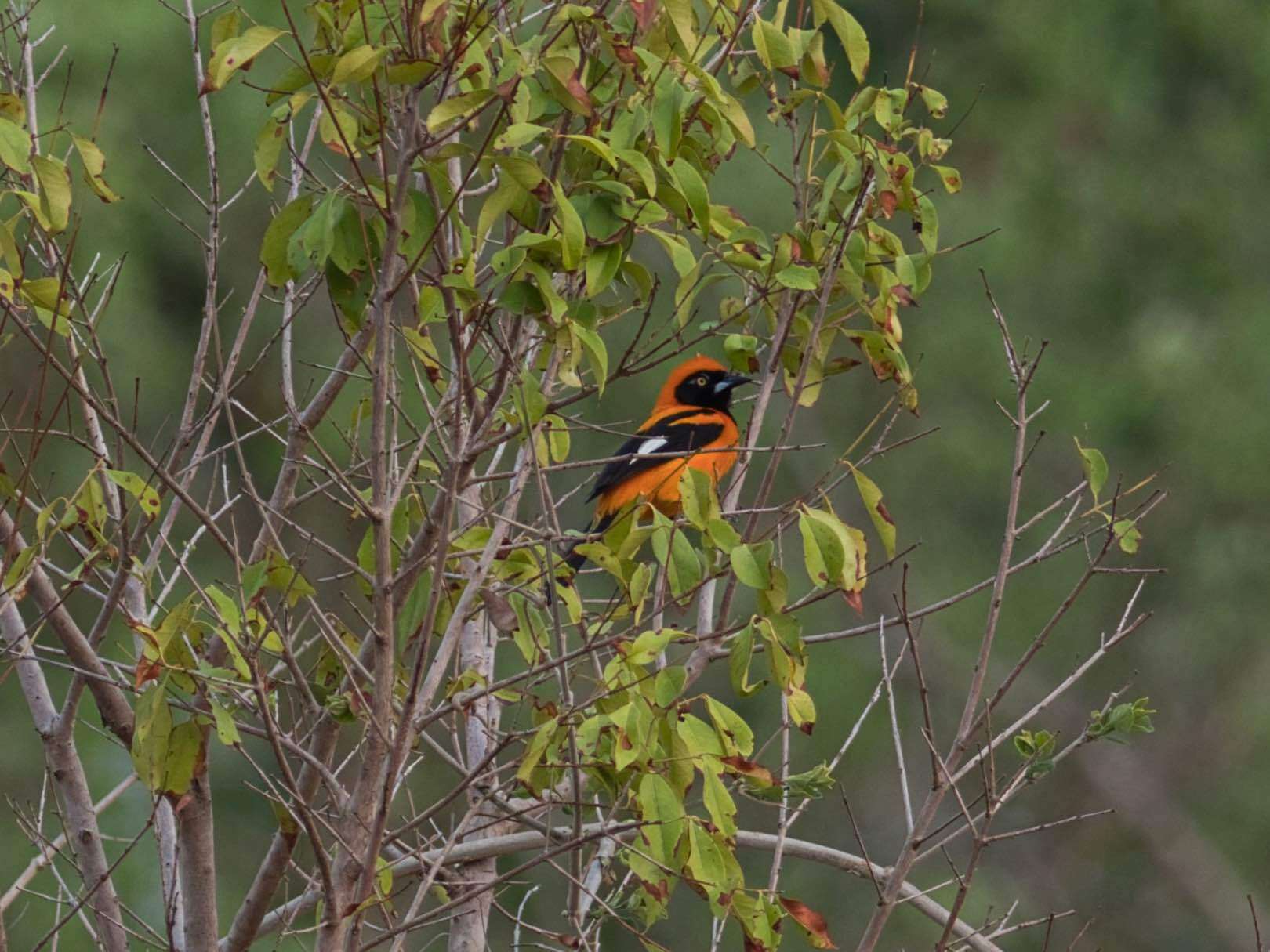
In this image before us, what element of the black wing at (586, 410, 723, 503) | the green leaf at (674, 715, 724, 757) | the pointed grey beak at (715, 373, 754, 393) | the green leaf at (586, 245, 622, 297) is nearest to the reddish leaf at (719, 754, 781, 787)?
the green leaf at (674, 715, 724, 757)

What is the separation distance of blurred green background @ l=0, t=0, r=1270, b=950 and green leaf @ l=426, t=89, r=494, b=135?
317 inches

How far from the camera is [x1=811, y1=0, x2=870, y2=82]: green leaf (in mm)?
2941

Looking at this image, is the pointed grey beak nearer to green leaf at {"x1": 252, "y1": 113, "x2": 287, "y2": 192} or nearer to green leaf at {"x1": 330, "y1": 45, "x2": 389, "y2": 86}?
green leaf at {"x1": 252, "y1": 113, "x2": 287, "y2": 192}

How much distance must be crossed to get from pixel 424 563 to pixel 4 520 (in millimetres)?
798

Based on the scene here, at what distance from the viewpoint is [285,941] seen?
971 cm

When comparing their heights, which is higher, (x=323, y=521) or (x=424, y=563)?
(x=424, y=563)

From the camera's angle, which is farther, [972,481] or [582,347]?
[972,481]

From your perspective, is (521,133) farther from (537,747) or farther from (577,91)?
(537,747)

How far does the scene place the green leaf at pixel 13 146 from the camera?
2.71m

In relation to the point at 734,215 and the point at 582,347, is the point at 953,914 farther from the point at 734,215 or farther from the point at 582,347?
the point at 734,215

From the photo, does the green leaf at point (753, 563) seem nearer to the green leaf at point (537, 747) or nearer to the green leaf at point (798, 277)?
the green leaf at point (537, 747)

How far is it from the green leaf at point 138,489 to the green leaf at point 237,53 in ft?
2.11

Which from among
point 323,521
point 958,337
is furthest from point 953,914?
point 323,521

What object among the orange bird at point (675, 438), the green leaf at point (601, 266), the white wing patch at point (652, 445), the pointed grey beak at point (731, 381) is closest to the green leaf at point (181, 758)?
the green leaf at point (601, 266)
